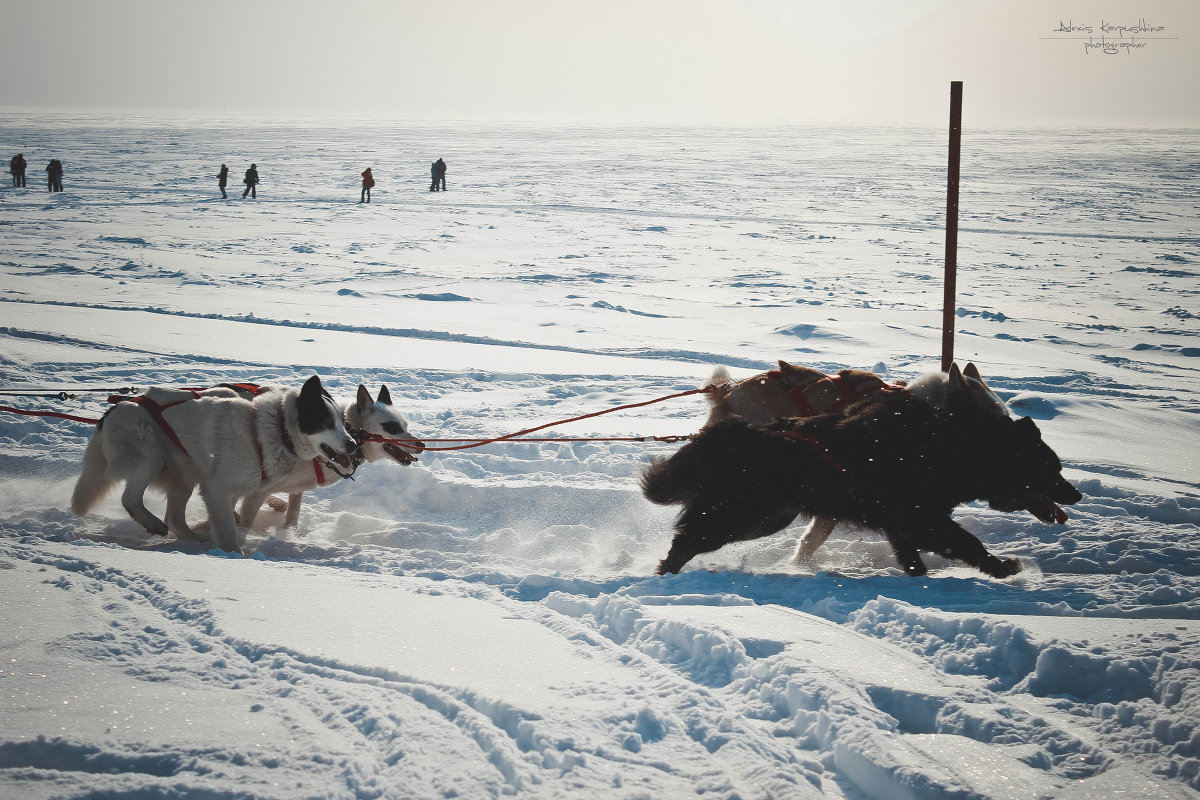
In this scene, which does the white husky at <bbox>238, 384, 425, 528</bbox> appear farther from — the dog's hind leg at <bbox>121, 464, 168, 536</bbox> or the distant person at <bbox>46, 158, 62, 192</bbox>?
the distant person at <bbox>46, 158, 62, 192</bbox>

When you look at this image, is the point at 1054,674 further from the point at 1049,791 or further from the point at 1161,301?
the point at 1161,301

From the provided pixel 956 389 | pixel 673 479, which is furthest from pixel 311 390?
pixel 956 389

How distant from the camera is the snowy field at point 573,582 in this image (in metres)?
2.58

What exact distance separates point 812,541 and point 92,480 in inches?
164

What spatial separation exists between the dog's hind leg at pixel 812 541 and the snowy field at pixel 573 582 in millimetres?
206

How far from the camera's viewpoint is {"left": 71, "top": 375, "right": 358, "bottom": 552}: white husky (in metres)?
4.95

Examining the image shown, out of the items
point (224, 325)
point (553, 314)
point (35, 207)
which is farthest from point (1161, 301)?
point (35, 207)

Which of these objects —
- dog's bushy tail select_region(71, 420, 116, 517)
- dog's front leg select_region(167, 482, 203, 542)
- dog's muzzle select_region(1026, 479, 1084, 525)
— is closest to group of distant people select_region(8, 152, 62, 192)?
dog's bushy tail select_region(71, 420, 116, 517)

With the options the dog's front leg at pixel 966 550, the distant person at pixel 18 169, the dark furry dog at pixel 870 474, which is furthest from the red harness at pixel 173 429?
the distant person at pixel 18 169

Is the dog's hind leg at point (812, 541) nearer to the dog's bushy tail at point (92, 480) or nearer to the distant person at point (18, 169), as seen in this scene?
the dog's bushy tail at point (92, 480)

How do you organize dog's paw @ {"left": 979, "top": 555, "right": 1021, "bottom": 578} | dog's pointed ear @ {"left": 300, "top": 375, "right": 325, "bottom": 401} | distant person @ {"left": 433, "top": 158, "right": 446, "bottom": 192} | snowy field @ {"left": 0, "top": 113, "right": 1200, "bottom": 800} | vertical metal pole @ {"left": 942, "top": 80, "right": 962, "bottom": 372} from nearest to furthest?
1. snowy field @ {"left": 0, "top": 113, "right": 1200, "bottom": 800}
2. dog's paw @ {"left": 979, "top": 555, "right": 1021, "bottom": 578}
3. dog's pointed ear @ {"left": 300, "top": 375, "right": 325, "bottom": 401}
4. vertical metal pole @ {"left": 942, "top": 80, "right": 962, "bottom": 372}
5. distant person @ {"left": 433, "top": 158, "right": 446, "bottom": 192}

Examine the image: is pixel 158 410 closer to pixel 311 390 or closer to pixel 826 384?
pixel 311 390

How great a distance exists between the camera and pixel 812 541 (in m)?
5.00

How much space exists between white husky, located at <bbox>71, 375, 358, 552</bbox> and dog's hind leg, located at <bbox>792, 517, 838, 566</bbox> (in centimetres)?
264
